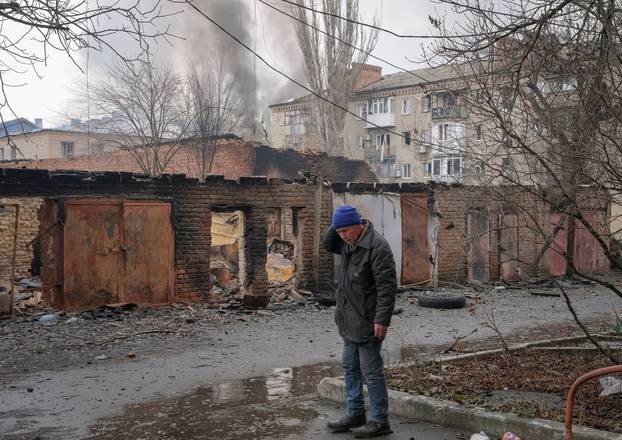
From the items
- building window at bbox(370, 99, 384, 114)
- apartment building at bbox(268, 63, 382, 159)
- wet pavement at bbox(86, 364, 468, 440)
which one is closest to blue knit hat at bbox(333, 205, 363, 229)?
wet pavement at bbox(86, 364, 468, 440)

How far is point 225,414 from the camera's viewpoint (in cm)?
636

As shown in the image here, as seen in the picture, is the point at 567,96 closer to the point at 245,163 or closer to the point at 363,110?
the point at 245,163

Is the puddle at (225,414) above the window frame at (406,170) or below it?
below

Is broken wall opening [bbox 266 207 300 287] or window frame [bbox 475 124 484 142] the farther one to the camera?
broken wall opening [bbox 266 207 300 287]

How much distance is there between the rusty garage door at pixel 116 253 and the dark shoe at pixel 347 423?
8.62 meters

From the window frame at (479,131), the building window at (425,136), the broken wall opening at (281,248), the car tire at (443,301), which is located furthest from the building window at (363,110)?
the window frame at (479,131)

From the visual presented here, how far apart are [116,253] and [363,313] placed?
9.03 m

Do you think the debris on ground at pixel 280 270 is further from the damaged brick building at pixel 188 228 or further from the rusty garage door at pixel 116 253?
the rusty garage door at pixel 116 253

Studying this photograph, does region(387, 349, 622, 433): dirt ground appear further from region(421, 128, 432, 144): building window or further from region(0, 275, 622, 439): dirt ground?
region(421, 128, 432, 144): building window

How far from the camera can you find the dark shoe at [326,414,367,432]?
5555mm

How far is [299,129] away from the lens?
57.6m

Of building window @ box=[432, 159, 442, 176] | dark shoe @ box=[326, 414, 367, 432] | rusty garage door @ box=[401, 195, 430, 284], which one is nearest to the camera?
dark shoe @ box=[326, 414, 367, 432]

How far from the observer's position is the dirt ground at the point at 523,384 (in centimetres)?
541

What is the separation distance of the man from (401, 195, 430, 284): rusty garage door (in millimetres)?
12861
